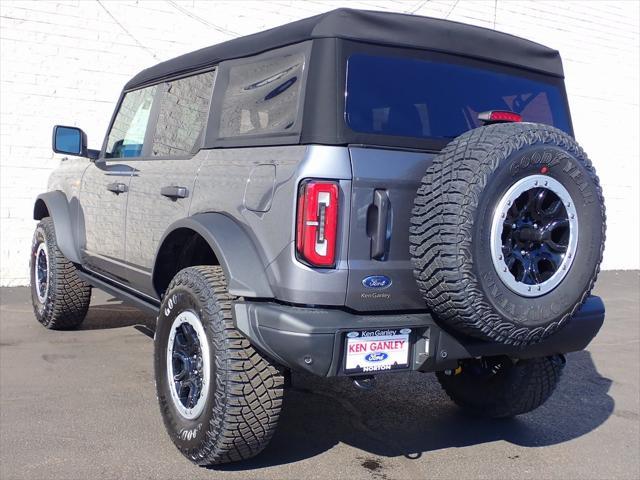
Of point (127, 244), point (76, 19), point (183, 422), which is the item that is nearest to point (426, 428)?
point (183, 422)

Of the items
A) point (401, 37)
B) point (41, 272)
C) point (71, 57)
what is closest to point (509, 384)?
point (401, 37)

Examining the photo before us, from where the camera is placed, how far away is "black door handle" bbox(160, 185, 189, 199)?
3773 millimetres

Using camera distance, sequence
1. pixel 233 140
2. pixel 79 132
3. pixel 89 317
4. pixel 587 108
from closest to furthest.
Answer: pixel 233 140
pixel 79 132
pixel 89 317
pixel 587 108

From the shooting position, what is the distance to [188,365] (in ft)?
11.3

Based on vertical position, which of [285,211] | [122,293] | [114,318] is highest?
[285,211]

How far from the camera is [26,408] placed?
4094 millimetres

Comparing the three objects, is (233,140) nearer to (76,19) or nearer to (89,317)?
(89,317)

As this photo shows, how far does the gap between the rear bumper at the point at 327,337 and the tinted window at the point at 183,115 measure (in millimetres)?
1264

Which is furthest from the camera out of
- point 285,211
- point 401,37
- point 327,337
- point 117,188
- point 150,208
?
point 117,188

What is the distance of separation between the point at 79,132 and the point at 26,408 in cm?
214

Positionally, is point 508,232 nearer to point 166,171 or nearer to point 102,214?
point 166,171

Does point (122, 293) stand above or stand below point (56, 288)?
above

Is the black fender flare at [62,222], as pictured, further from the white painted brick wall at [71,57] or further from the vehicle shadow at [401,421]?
the white painted brick wall at [71,57]

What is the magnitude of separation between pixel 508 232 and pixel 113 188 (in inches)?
105
